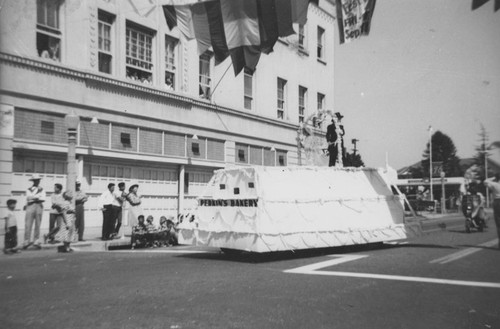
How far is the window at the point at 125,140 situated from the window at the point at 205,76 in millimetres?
4705

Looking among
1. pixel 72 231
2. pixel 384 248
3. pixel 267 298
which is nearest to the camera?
pixel 267 298

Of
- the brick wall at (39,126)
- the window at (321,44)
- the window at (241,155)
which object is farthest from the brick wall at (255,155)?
the brick wall at (39,126)

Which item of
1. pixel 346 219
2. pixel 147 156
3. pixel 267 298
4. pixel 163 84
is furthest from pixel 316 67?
pixel 267 298

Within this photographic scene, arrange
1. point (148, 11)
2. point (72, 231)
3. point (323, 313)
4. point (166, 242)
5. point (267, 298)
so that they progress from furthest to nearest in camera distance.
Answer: point (148, 11), point (166, 242), point (72, 231), point (267, 298), point (323, 313)

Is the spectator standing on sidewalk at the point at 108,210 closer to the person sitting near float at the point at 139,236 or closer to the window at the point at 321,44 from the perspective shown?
the person sitting near float at the point at 139,236

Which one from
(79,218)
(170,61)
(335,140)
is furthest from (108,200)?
(170,61)

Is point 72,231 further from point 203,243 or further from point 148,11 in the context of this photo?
point 148,11

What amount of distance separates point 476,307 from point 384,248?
21.0 ft

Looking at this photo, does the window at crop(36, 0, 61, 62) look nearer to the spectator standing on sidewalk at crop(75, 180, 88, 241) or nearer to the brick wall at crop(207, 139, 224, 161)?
the spectator standing on sidewalk at crop(75, 180, 88, 241)

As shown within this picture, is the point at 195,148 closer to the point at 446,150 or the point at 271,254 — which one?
the point at 446,150

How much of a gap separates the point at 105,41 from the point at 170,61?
11.1 ft

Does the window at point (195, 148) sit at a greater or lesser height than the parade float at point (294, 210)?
greater

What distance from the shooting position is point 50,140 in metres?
14.5

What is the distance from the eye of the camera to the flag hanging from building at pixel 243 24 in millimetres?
10180
